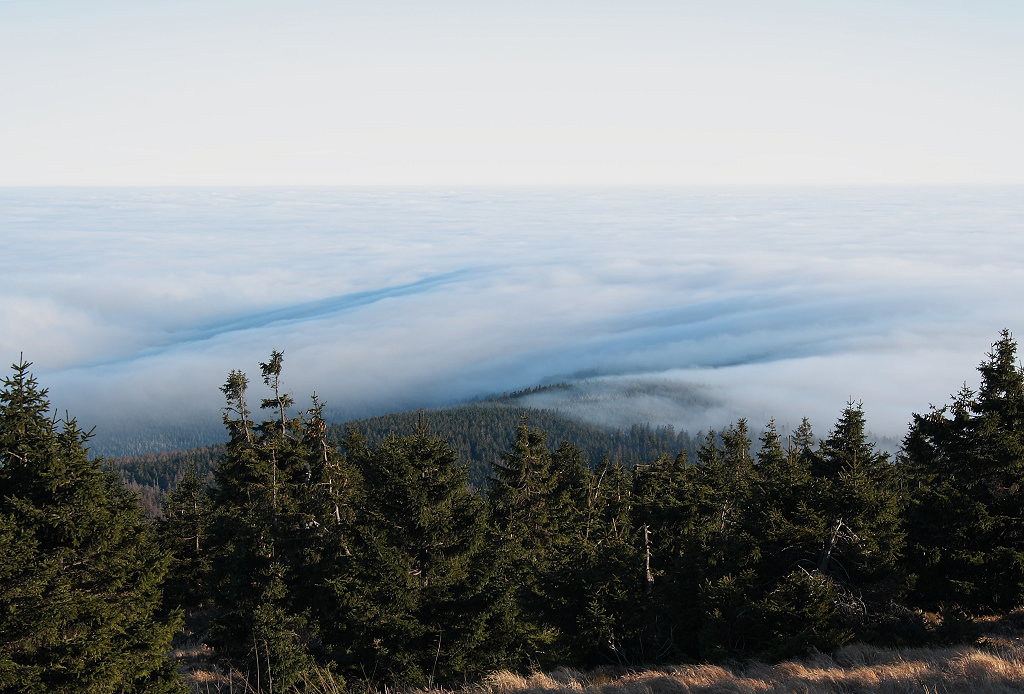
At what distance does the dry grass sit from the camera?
11492 millimetres

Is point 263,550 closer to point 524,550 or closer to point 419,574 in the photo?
point 419,574

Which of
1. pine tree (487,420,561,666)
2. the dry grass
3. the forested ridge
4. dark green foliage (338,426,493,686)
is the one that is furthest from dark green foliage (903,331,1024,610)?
dark green foliage (338,426,493,686)

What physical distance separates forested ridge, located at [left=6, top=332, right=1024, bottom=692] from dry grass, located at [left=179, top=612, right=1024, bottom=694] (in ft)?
6.30

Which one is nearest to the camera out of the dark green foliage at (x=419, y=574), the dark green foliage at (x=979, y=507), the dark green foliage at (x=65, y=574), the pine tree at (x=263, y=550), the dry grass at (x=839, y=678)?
the dry grass at (x=839, y=678)

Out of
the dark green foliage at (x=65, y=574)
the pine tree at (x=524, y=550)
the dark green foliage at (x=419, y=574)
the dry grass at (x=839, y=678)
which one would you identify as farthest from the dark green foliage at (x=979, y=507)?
the dark green foliage at (x=65, y=574)

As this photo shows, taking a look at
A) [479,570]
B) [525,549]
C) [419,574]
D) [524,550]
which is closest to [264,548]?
[419,574]

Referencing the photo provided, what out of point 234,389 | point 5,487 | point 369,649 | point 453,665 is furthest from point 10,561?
point 234,389

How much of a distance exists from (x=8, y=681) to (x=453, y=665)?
11.8 m

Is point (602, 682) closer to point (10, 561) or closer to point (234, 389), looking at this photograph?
point (10, 561)

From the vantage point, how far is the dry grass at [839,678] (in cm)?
1149

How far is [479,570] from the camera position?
23453mm

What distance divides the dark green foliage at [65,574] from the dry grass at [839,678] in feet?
12.3

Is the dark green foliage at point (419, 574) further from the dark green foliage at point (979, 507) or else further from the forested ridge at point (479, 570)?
the dark green foliage at point (979, 507)

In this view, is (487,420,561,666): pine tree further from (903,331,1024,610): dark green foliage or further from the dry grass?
(903,331,1024,610): dark green foliage
